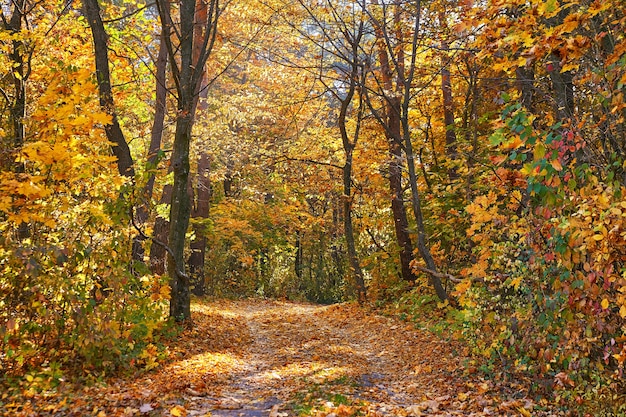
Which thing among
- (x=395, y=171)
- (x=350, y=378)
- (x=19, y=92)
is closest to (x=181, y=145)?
(x=19, y=92)

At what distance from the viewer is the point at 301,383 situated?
24.4ft

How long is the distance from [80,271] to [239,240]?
14.8 meters

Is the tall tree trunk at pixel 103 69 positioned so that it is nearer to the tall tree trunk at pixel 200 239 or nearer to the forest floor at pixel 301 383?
the forest floor at pixel 301 383

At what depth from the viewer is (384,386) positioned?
7.64 metres

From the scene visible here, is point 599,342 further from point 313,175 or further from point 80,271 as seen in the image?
point 313,175

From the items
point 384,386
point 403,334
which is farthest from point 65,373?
point 403,334

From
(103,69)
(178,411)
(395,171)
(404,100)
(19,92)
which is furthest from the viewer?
(395,171)

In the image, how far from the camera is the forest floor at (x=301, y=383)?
19.4ft

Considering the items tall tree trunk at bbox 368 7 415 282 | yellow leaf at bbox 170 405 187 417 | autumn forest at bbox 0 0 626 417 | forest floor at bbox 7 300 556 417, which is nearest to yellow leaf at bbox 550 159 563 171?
autumn forest at bbox 0 0 626 417

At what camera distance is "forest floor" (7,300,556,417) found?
591cm

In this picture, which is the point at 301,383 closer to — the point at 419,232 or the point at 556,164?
the point at 556,164

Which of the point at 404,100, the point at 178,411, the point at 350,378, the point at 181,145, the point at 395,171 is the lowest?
the point at 350,378

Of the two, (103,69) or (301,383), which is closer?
(301,383)

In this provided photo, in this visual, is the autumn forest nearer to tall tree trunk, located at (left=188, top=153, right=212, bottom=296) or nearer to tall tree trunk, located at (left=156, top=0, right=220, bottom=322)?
tall tree trunk, located at (left=156, top=0, right=220, bottom=322)
